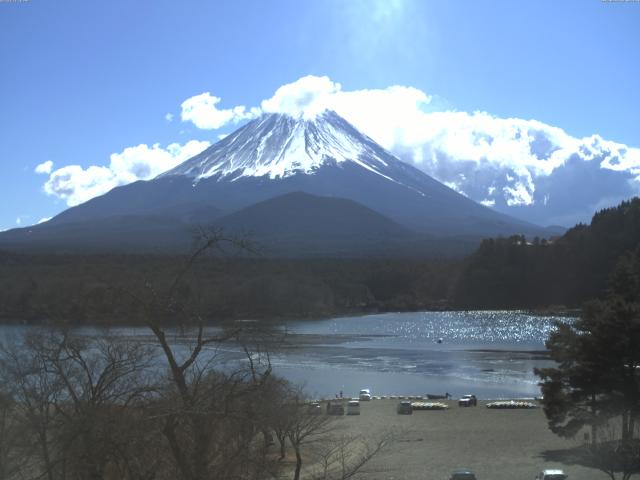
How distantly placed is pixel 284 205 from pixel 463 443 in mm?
110980

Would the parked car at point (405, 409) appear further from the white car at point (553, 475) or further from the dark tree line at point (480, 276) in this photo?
the dark tree line at point (480, 276)

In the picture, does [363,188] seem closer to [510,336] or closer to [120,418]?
[510,336]

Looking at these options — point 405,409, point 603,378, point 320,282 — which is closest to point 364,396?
point 405,409

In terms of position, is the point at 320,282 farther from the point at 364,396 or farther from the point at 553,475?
the point at 553,475

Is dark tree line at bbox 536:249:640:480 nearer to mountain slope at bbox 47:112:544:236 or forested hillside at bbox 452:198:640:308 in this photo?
forested hillside at bbox 452:198:640:308

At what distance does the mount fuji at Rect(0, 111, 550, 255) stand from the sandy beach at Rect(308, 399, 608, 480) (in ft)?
217

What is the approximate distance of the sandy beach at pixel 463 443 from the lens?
14086mm

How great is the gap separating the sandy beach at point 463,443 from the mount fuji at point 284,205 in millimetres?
66281

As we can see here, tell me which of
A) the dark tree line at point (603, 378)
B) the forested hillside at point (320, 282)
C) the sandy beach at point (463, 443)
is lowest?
the sandy beach at point (463, 443)

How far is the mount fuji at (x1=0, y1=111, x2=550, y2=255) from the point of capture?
107688 millimetres

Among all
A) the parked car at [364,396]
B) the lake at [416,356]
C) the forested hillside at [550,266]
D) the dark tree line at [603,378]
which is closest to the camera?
the dark tree line at [603,378]

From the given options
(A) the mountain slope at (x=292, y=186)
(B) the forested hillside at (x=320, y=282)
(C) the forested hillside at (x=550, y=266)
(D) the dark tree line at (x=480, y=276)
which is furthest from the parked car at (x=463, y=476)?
(A) the mountain slope at (x=292, y=186)

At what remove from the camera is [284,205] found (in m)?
128

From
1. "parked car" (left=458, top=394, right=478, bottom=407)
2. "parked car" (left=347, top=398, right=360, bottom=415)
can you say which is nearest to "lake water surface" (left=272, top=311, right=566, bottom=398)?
"parked car" (left=458, top=394, right=478, bottom=407)
